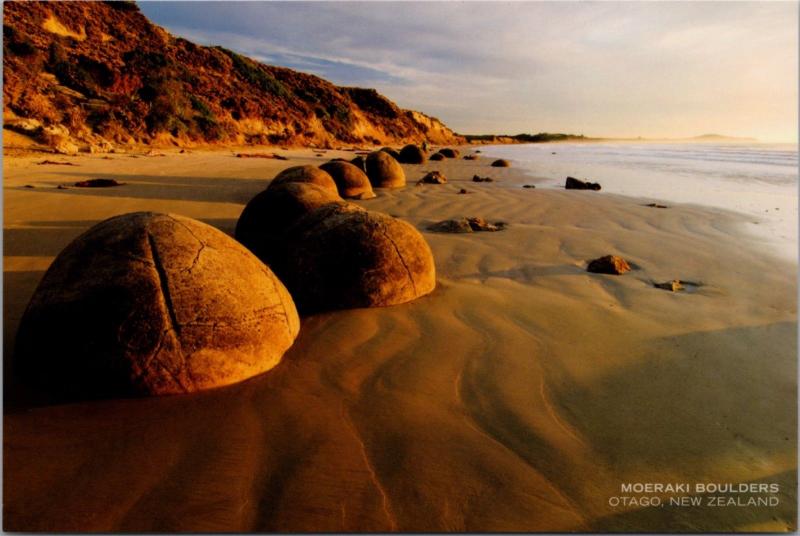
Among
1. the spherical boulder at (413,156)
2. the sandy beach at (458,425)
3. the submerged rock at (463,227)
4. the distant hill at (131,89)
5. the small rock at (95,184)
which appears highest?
the distant hill at (131,89)

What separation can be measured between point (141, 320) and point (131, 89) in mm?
25293

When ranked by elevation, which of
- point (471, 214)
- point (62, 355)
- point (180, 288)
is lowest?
point (471, 214)

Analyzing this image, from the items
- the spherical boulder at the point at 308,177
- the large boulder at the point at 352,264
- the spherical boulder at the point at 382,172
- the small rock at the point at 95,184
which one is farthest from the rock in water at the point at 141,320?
the spherical boulder at the point at 382,172

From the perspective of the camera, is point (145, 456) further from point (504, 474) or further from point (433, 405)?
point (504, 474)

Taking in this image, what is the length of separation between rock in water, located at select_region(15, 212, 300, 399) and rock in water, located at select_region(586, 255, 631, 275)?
3674mm

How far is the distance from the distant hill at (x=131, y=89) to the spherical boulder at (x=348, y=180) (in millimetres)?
10862

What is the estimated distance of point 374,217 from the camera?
156 inches

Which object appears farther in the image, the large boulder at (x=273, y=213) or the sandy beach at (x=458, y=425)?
the large boulder at (x=273, y=213)

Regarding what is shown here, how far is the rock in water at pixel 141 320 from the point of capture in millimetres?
2365

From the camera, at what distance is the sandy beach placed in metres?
1.92

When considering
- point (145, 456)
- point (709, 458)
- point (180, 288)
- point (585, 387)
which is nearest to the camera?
point (145, 456)

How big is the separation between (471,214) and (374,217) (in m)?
4.53

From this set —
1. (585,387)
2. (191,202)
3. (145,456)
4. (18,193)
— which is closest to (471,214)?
(191,202)

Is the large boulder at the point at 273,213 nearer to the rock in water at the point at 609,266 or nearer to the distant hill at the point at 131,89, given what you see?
the rock in water at the point at 609,266
